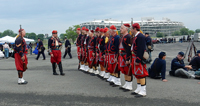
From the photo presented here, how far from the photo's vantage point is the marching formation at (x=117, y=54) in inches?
215

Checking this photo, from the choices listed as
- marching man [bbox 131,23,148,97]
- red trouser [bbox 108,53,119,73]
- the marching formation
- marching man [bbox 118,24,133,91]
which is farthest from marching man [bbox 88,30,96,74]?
marching man [bbox 131,23,148,97]

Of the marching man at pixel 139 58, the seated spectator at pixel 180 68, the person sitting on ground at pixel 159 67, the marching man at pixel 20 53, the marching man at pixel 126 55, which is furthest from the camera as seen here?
the seated spectator at pixel 180 68

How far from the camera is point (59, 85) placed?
23.3 ft

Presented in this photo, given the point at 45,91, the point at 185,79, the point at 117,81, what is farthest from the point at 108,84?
the point at 185,79

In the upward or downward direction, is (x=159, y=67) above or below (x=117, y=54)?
below

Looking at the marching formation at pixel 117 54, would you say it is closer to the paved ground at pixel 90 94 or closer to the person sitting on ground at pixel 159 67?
the paved ground at pixel 90 94

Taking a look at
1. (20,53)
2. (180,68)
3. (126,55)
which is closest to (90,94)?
(126,55)

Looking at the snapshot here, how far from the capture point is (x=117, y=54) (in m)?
6.91

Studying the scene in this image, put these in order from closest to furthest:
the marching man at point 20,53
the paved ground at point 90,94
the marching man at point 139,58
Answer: the paved ground at point 90,94 < the marching man at point 139,58 < the marching man at point 20,53

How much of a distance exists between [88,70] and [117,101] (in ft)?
16.4

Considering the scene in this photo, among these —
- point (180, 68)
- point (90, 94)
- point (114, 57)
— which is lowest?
point (90, 94)

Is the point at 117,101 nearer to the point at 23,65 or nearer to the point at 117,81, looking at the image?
the point at 117,81

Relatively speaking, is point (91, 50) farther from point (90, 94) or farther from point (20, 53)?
point (90, 94)

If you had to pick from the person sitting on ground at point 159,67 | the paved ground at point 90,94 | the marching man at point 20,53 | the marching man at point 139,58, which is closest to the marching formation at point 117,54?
the marching man at point 139,58
